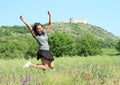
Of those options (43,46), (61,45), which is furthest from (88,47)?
(43,46)

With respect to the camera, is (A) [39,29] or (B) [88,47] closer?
(A) [39,29]

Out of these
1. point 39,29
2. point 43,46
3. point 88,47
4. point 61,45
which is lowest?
point 88,47

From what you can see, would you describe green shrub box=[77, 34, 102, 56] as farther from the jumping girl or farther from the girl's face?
the girl's face

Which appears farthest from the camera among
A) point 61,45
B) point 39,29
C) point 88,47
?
point 88,47

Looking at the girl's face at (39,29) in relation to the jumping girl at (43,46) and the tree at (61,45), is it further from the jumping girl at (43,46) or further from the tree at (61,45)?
the tree at (61,45)

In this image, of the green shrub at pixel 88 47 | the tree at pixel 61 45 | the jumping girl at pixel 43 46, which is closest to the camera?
the jumping girl at pixel 43 46

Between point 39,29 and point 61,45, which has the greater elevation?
point 39,29

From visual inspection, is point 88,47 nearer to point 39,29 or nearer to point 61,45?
point 61,45

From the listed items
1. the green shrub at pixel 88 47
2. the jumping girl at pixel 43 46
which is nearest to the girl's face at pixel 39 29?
the jumping girl at pixel 43 46

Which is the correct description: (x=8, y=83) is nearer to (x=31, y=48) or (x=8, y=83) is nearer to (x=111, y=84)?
(x=111, y=84)

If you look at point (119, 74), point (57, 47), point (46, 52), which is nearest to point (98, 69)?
point (119, 74)

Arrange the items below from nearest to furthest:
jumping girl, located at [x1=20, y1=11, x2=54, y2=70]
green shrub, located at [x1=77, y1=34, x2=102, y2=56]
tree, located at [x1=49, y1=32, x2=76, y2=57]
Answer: jumping girl, located at [x1=20, y1=11, x2=54, y2=70] < tree, located at [x1=49, y1=32, x2=76, y2=57] < green shrub, located at [x1=77, y1=34, x2=102, y2=56]

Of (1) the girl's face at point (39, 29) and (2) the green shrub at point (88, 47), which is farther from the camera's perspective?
(2) the green shrub at point (88, 47)

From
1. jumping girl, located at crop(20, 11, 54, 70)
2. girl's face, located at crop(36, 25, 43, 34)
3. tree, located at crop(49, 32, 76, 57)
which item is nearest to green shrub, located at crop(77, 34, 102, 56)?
tree, located at crop(49, 32, 76, 57)
